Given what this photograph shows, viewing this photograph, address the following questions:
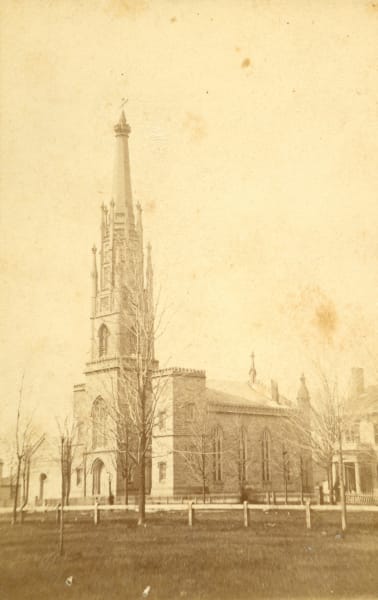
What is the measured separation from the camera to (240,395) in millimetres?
51938

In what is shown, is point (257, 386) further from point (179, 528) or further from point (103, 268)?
point (179, 528)

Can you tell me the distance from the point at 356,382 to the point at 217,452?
25.6 metres

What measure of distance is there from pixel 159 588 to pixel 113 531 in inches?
223

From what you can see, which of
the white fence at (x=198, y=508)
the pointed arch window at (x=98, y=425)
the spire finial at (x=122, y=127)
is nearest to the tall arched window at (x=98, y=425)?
the pointed arch window at (x=98, y=425)

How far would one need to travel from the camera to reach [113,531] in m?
18.3

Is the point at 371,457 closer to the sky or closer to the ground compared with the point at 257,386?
closer to the ground

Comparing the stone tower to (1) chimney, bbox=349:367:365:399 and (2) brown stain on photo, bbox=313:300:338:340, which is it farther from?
(2) brown stain on photo, bbox=313:300:338:340

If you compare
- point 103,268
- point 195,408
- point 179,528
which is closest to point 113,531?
point 179,528

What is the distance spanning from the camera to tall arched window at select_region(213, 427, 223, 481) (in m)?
47.0

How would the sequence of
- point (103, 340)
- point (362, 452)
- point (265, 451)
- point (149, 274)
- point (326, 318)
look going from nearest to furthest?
point (326, 318)
point (149, 274)
point (362, 452)
point (103, 340)
point (265, 451)

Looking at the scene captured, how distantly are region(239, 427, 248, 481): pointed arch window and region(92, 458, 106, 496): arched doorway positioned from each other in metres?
9.62

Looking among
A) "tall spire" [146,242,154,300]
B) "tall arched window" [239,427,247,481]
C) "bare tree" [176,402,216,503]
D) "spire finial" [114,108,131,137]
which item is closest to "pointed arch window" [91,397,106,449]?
"bare tree" [176,402,216,503]

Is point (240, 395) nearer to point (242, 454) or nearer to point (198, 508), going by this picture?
point (242, 454)

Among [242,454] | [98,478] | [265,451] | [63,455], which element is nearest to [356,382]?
[63,455]
